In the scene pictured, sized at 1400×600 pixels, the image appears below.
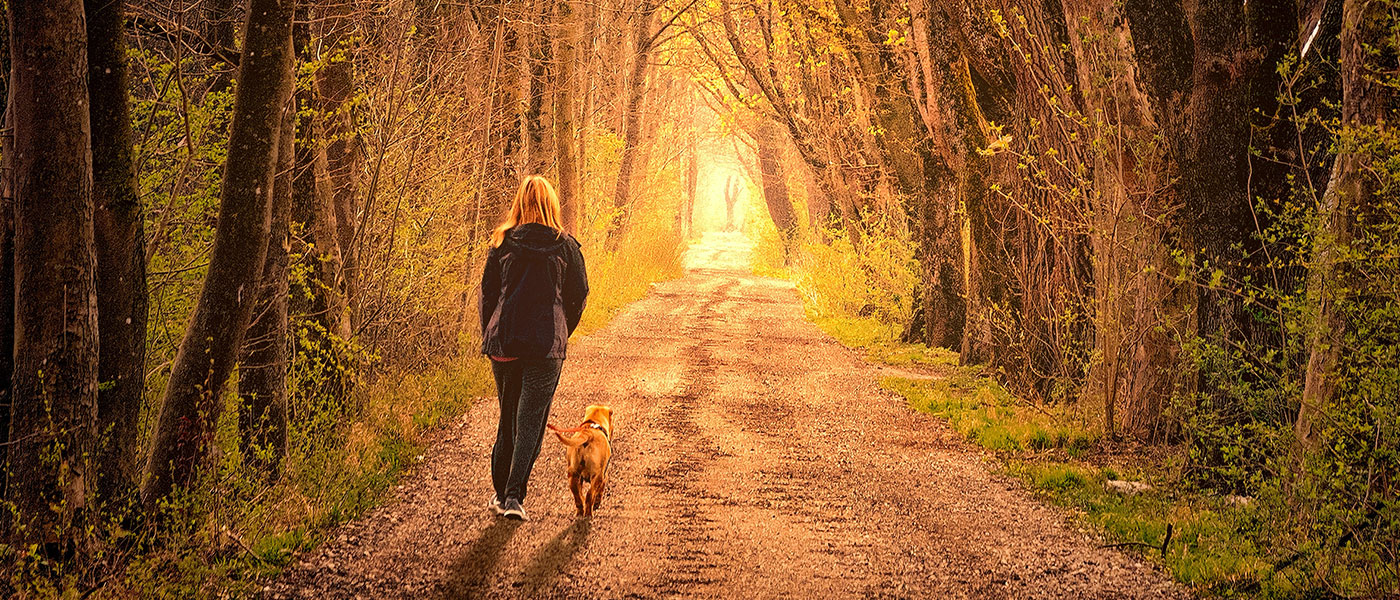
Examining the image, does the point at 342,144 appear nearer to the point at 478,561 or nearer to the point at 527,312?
the point at 527,312

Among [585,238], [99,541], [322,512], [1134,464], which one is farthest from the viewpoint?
[585,238]

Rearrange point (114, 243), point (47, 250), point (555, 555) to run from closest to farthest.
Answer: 1. point (47, 250)
2. point (114, 243)
3. point (555, 555)

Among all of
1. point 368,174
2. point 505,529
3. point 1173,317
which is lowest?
point 505,529

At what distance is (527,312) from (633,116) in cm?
2130

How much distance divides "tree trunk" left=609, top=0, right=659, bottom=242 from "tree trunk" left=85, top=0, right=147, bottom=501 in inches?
733

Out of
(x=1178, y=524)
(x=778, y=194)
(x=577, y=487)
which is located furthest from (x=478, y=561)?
(x=778, y=194)

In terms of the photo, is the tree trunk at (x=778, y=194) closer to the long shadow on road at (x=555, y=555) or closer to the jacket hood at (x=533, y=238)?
the jacket hood at (x=533, y=238)

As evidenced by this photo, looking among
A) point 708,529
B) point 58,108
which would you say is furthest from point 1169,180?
point 58,108

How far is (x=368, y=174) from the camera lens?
960 cm

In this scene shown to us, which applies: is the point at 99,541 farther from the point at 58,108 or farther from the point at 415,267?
the point at 415,267

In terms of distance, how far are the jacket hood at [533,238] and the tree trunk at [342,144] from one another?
2.27m

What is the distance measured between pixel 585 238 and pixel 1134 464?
1544cm

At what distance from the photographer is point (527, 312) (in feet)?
20.6

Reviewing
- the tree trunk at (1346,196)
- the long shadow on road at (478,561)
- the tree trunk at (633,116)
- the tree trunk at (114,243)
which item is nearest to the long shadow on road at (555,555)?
the long shadow on road at (478,561)
